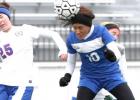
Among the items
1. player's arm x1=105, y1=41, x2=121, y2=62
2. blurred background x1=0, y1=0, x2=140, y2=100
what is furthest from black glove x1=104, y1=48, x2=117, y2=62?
blurred background x1=0, y1=0, x2=140, y2=100

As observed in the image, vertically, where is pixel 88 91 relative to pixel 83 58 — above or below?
below

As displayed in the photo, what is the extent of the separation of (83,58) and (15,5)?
892cm

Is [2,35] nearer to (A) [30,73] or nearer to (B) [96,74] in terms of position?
(A) [30,73]

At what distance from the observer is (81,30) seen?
15.8 feet

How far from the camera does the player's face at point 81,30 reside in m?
4.79

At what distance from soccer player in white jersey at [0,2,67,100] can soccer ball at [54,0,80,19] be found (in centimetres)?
31

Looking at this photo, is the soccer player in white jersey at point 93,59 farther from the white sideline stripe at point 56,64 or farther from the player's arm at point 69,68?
the white sideline stripe at point 56,64

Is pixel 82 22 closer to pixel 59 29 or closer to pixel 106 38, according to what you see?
pixel 106 38

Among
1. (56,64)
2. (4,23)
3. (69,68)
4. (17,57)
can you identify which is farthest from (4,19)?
(56,64)

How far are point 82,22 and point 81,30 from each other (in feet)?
0.26

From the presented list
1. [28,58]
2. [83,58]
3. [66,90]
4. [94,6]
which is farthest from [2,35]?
[94,6]

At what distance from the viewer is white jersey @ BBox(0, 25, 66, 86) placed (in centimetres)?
515

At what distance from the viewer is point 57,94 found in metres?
9.56

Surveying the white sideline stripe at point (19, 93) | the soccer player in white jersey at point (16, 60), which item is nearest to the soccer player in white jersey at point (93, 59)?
the soccer player in white jersey at point (16, 60)
